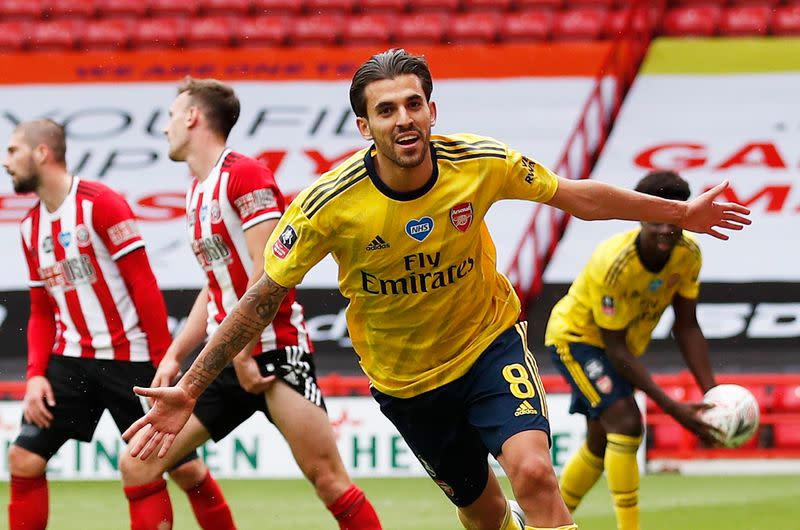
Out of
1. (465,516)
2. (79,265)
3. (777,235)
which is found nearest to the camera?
(465,516)

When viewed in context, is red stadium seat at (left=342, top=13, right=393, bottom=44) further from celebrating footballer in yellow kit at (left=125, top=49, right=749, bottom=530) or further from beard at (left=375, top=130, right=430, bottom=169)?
beard at (left=375, top=130, right=430, bottom=169)

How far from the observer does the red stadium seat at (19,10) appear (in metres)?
15.4

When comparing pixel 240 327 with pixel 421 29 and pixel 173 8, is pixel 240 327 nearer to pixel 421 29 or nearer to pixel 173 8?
pixel 421 29

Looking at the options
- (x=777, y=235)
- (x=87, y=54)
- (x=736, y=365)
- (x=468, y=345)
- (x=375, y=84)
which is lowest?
(x=736, y=365)

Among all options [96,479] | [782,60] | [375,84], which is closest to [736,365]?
[782,60]

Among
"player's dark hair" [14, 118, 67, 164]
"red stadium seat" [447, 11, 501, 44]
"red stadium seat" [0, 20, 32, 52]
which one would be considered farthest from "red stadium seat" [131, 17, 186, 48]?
"player's dark hair" [14, 118, 67, 164]

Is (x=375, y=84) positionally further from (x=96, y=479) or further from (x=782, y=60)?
(x=782, y=60)

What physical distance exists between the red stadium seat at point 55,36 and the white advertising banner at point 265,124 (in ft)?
2.15

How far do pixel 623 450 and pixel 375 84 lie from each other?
300 cm

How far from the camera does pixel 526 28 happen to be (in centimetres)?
1470

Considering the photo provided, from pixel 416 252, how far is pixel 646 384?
8.65 ft

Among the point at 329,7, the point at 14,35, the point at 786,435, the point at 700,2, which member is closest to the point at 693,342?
the point at 786,435

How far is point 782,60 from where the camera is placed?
563 inches

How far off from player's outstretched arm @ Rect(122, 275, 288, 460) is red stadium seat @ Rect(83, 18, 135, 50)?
35.9 feet
